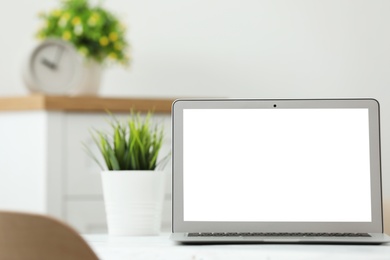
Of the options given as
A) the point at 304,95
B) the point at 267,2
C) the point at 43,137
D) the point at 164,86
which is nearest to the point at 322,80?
the point at 304,95

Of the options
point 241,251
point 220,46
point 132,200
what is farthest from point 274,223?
point 220,46

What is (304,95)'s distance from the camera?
327cm

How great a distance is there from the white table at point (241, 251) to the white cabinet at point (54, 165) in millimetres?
1549

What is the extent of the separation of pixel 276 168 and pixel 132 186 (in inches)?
9.8

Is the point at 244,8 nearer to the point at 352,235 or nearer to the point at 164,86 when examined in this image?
the point at 164,86

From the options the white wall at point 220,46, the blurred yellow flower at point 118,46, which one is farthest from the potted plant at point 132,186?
the white wall at point 220,46

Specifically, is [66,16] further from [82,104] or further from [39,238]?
[39,238]

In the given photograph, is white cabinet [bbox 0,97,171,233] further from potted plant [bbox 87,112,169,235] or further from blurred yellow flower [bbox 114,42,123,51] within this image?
potted plant [bbox 87,112,169,235]

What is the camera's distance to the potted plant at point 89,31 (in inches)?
119

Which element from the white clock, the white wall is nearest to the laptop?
the white clock

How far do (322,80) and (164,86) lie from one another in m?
0.60

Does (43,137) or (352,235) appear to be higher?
(43,137)

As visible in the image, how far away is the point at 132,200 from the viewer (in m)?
1.44

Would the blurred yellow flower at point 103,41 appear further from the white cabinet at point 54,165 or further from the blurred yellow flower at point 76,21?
the white cabinet at point 54,165
